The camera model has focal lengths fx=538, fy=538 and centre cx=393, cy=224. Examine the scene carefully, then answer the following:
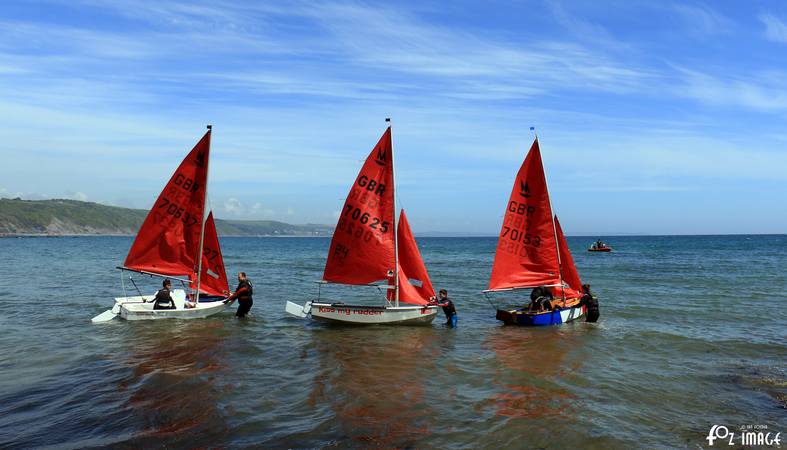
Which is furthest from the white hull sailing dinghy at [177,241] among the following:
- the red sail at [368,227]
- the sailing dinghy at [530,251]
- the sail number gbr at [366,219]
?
the sailing dinghy at [530,251]

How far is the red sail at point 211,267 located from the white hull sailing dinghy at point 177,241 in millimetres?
461

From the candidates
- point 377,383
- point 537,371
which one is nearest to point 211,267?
point 377,383

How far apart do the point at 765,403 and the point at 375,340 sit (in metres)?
13.1

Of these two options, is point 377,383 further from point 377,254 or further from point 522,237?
point 522,237

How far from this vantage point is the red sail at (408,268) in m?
24.3

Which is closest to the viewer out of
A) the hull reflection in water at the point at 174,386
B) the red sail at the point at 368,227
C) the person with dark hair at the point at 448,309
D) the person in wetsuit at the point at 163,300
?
the hull reflection in water at the point at 174,386

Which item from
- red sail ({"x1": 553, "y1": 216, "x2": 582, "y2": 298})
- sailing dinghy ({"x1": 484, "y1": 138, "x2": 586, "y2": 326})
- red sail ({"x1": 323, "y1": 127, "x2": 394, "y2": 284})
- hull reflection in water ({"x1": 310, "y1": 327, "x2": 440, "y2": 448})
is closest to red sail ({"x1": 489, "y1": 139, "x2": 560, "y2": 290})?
sailing dinghy ({"x1": 484, "y1": 138, "x2": 586, "y2": 326})

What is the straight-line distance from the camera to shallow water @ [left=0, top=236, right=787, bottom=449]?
38.9ft

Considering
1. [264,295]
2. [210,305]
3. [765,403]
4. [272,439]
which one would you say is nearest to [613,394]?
[765,403]

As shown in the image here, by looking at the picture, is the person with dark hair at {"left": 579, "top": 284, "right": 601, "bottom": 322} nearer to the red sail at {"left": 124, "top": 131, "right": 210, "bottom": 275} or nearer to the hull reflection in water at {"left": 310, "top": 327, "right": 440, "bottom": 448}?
the hull reflection in water at {"left": 310, "top": 327, "right": 440, "bottom": 448}

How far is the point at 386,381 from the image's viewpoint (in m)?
16.0

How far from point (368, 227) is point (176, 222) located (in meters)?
9.27

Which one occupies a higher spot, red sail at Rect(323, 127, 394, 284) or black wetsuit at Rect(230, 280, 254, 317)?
red sail at Rect(323, 127, 394, 284)

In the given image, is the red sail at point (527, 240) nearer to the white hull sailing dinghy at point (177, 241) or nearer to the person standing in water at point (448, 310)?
the person standing in water at point (448, 310)
